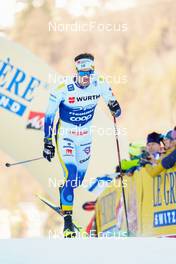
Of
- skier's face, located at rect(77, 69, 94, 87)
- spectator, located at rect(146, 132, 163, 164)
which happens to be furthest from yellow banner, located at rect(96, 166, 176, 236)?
skier's face, located at rect(77, 69, 94, 87)

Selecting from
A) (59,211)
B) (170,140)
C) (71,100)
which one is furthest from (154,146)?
(59,211)

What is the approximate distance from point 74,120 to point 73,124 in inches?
1.1

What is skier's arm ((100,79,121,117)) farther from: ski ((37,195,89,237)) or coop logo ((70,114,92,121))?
ski ((37,195,89,237))

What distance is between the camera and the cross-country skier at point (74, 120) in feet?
17.7

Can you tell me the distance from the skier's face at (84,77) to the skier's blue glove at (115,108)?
193 mm

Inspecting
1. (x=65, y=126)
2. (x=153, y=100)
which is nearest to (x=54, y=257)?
(x=65, y=126)

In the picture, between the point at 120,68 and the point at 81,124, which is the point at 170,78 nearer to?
the point at 120,68

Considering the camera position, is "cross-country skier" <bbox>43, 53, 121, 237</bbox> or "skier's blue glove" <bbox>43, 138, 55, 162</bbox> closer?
"cross-country skier" <bbox>43, 53, 121, 237</bbox>

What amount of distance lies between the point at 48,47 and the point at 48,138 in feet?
2.36

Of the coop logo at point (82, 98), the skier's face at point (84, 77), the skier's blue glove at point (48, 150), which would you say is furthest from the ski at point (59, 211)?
the skier's face at point (84, 77)

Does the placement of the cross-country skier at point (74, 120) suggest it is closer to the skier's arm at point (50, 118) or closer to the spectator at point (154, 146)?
the skier's arm at point (50, 118)

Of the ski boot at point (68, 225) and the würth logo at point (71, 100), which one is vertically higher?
the würth logo at point (71, 100)

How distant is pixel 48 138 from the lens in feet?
18.1

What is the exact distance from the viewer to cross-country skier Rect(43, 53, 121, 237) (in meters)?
5.41
